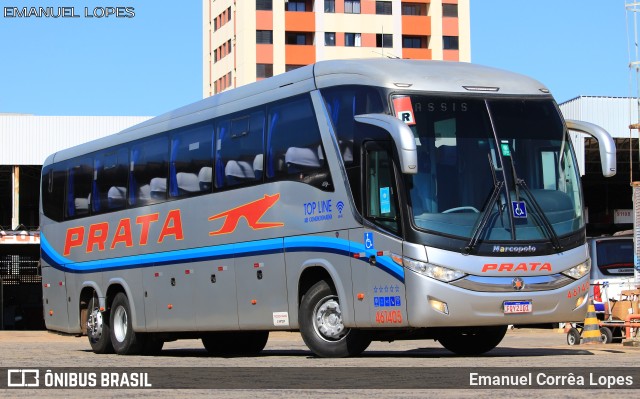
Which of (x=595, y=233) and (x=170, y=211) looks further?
(x=595, y=233)

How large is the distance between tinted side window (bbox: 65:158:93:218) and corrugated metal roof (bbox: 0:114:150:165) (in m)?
45.7

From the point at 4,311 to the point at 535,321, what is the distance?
6856 cm

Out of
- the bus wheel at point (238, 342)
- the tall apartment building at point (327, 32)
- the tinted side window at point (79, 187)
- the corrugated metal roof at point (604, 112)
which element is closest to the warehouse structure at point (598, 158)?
the corrugated metal roof at point (604, 112)

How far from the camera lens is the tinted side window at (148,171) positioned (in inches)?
832

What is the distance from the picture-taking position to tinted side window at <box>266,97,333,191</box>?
54.6 feet

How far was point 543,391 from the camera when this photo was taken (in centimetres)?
1059

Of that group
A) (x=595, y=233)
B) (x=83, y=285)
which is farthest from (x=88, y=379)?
(x=595, y=233)

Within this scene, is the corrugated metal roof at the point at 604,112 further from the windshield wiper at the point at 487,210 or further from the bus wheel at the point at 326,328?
the windshield wiper at the point at 487,210

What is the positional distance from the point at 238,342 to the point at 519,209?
766 cm

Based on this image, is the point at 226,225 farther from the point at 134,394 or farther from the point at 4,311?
the point at 4,311

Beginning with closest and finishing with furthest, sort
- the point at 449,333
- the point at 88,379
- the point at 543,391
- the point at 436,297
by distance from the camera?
the point at 543,391
the point at 88,379
the point at 436,297
the point at 449,333

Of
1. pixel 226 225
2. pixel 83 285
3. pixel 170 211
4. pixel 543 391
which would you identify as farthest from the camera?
pixel 83 285

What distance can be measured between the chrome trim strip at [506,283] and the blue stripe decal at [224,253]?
2.64 feet

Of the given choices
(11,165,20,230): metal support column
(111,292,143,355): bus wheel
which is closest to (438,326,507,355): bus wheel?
(111,292,143,355): bus wheel
